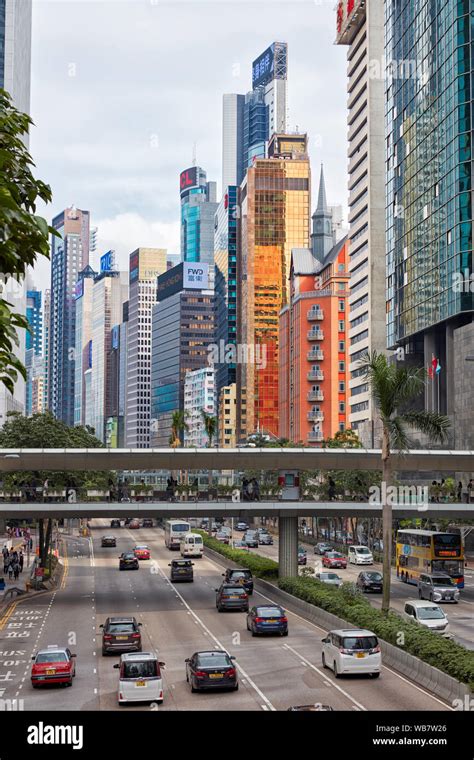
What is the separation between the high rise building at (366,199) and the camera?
514ft

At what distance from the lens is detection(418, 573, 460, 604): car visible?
57906mm

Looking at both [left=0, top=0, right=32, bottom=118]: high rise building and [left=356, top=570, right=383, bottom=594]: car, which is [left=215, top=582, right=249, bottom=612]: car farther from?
[left=0, top=0, right=32, bottom=118]: high rise building

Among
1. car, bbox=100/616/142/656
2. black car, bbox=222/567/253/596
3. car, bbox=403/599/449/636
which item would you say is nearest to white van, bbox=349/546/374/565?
black car, bbox=222/567/253/596

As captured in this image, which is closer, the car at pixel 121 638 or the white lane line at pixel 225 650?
Answer: the white lane line at pixel 225 650

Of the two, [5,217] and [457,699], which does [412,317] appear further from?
[5,217]

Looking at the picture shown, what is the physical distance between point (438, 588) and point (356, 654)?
27612 millimetres

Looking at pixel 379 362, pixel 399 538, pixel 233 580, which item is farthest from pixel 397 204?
pixel 379 362

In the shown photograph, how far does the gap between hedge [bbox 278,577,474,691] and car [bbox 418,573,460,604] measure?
7.84 m

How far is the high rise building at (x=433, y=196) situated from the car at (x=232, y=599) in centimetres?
5680

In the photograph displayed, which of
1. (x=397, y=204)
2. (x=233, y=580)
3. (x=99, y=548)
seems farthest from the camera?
(x=397, y=204)

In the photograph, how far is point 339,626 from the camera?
42.6 meters

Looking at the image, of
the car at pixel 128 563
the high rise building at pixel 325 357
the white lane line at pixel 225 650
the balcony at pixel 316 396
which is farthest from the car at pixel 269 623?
the balcony at pixel 316 396

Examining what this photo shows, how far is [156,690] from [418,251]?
100 metres

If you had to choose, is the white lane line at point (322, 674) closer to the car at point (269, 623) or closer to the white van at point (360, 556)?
the car at point (269, 623)
